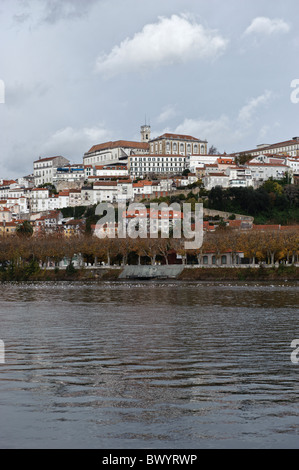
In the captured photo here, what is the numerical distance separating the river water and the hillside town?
3165 inches

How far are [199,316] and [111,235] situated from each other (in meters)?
60.4

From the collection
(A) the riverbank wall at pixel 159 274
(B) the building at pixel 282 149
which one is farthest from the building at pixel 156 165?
(A) the riverbank wall at pixel 159 274

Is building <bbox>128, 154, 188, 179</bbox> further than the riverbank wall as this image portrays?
Yes

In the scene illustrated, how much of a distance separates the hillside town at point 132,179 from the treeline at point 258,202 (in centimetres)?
204

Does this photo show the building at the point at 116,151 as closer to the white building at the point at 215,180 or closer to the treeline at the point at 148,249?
the white building at the point at 215,180

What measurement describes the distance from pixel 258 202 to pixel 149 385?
100.0 metres

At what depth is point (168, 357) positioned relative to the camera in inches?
639

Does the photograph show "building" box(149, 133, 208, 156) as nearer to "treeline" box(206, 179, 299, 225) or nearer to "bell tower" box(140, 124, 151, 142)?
"bell tower" box(140, 124, 151, 142)

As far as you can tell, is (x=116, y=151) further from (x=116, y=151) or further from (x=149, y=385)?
(x=149, y=385)

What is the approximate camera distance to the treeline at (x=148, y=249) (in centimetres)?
6650

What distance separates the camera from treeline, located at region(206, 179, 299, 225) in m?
110

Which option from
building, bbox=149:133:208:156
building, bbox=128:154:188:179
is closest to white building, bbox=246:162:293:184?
building, bbox=128:154:188:179

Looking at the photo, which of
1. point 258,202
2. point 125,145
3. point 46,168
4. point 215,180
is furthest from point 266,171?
point 46,168
